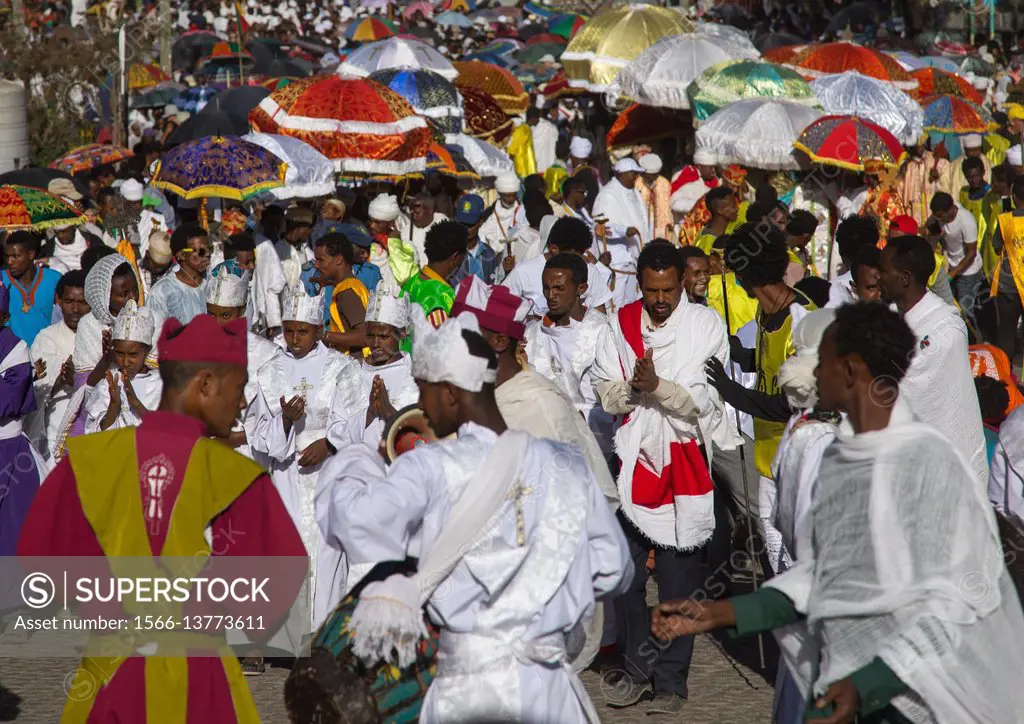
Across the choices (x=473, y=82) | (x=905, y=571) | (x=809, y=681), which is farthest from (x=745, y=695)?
(x=473, y=82)

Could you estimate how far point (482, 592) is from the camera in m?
4.43

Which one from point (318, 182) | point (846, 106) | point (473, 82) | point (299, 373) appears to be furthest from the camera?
point (473, 82)

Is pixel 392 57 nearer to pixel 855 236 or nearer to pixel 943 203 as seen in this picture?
pixel 943 203

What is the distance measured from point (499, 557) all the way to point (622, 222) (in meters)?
10.7

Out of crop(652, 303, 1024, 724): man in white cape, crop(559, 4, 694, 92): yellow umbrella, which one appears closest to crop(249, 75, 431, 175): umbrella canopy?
crop(559, 4, 694, 92): yellow umbrella

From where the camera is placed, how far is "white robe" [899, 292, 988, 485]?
21.8 feet

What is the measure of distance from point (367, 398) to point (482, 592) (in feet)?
11.2

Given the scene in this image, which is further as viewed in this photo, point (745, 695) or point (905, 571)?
point (745, 695)

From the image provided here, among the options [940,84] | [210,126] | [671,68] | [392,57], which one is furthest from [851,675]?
[940,84]

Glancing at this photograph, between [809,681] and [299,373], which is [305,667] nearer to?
[809,681]

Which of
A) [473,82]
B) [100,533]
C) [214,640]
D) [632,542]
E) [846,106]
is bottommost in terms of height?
[473,82]

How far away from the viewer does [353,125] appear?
13.8 meters

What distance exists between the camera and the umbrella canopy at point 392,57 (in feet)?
61.5

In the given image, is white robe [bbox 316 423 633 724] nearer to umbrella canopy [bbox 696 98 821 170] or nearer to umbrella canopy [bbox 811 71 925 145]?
umbrella canopy [bbox 696 98 821 170]
